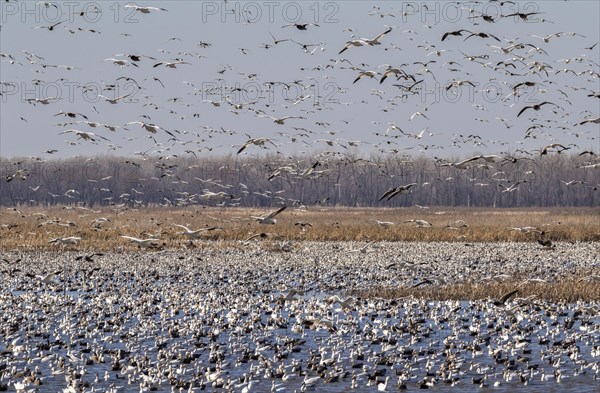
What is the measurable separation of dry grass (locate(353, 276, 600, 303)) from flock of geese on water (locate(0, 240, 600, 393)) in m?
0.39

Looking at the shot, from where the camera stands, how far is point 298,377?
15883mm

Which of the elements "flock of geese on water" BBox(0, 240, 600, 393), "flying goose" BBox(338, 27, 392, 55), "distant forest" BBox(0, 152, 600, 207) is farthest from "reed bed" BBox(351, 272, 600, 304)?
"distant forest" BBox(0, 152, 600, 207)

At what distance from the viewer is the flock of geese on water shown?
614 inches

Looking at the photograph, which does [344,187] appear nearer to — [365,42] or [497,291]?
[497,291]

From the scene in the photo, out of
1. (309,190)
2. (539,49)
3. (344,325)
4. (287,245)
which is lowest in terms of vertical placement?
(309,190)

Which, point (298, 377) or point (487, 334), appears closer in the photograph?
point (298, 377)

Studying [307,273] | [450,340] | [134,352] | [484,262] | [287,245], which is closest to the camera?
[134,352]

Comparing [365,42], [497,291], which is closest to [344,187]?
[497,291]

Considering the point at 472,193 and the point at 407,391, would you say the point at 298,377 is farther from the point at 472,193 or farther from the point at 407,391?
the point at 472,193

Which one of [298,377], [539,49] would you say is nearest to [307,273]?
[539,49]

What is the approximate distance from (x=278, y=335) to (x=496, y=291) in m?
8.90

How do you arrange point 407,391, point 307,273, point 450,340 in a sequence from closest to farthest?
1. point 407,391
2. point 450,340
3. point 307,273

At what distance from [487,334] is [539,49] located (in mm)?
10194

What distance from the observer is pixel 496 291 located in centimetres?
2611
